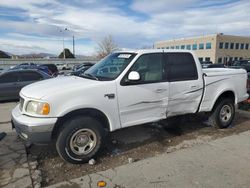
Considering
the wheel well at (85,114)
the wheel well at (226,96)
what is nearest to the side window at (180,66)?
the wheel well at (226,96)

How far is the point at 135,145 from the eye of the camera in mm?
4477

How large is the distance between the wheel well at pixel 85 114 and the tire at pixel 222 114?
114 inches

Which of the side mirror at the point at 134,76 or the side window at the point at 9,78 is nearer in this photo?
the side mirror at the point at 134,76

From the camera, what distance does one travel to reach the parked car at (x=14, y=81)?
9297mm

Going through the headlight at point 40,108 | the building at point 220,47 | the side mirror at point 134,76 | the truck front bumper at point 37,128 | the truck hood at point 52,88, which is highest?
the building at point 220,47

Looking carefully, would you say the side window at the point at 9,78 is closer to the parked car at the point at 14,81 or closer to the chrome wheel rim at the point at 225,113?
the parked car at the point at 14,81

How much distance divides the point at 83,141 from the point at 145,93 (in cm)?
140

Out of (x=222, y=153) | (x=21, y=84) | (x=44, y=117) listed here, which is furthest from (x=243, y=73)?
(x=21, y=84)

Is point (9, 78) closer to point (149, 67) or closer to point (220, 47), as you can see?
point (149, 67)

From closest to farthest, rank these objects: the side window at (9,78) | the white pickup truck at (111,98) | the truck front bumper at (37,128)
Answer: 1. the truck front bumper at (37,128)
2. the white pickup truck at (111,98)
3. the side window at (9,78)

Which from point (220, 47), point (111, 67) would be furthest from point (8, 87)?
point (220, 47)

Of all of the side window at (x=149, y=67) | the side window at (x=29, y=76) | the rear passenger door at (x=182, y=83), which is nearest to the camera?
the side window at (x=149, y=67)

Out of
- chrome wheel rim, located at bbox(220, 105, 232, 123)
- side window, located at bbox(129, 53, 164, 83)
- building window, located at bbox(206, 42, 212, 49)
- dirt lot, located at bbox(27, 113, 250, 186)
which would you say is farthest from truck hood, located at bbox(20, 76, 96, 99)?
building window, located at bbox(206, 42, 212, 49)

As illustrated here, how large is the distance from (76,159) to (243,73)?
15.4ft
